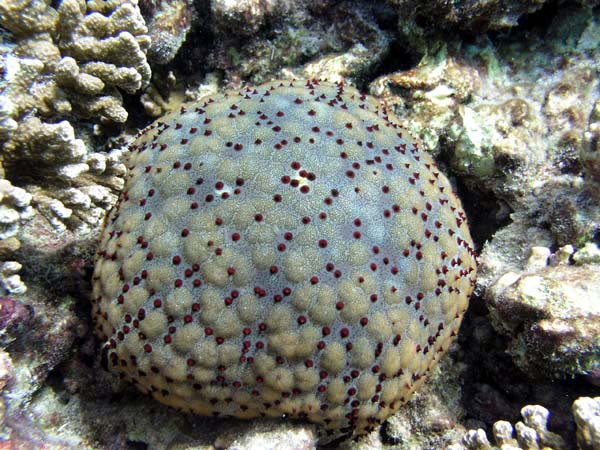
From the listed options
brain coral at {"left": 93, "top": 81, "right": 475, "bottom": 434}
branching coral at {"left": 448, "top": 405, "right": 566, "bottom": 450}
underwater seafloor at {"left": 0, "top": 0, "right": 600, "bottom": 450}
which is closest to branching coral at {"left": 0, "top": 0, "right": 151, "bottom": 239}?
underwater seafloor at {"left": 0, "top": 0, "right": 600, "bottom": 450}

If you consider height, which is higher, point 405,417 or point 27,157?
point 27,157

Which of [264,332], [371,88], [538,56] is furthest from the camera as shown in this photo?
[538,56]

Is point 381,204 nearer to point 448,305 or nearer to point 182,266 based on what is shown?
point 448,305

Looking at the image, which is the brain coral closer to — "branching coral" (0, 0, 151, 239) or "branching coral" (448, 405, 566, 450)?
"branching coral" (0, 0, 151, 239)

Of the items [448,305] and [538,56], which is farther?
[538,56]

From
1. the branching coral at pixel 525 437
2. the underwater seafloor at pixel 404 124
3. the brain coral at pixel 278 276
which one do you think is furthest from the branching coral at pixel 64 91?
the branching coral at pixel 525 437

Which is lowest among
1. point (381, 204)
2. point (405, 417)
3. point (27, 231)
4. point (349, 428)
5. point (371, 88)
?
point (405, 417)

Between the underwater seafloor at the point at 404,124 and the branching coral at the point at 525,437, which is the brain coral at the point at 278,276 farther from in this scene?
the branching coral at the point at 525,437

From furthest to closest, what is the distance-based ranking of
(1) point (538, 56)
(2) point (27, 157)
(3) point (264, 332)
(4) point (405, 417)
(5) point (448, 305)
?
(1) point (538, 56)
(4) point (405, 417)
(5) point (448, 305)
(2) point (27, 157)
(3) point (264, 332)

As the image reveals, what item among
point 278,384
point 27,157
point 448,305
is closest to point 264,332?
point 278,384
